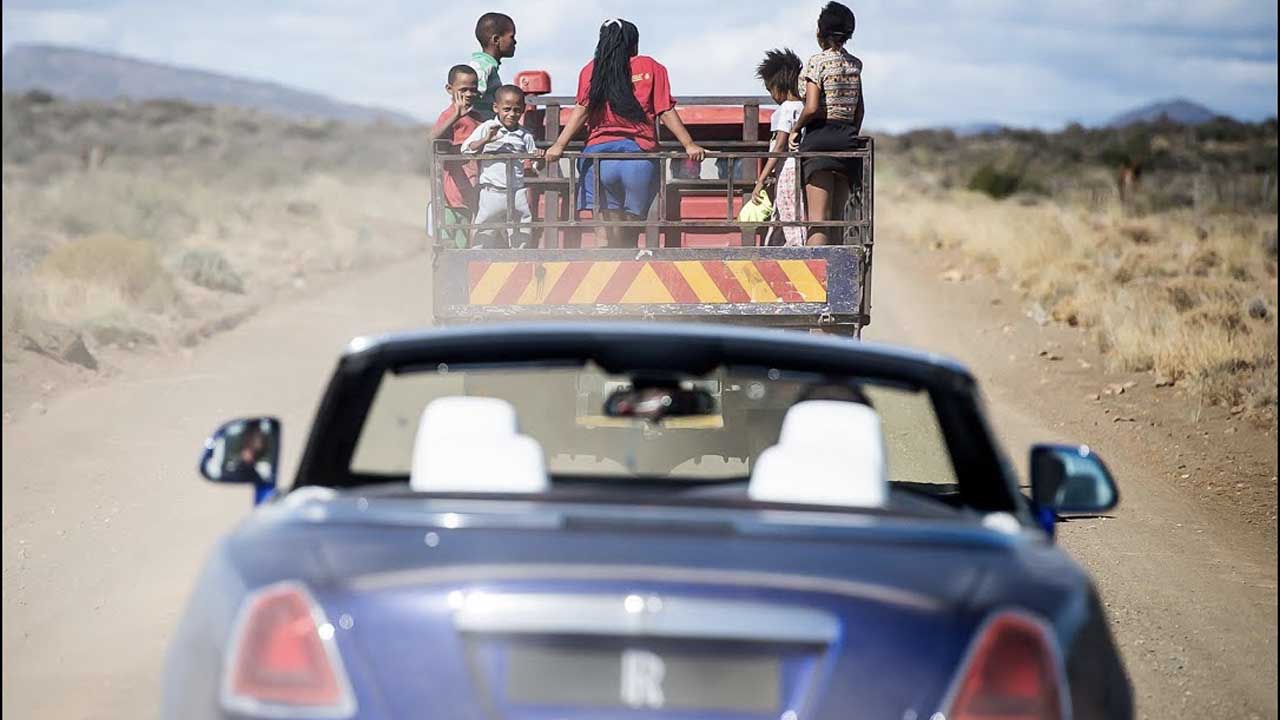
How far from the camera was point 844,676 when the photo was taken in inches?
113

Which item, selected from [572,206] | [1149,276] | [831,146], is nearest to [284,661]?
[572,206]

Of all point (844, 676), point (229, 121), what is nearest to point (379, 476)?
point (844, 676)

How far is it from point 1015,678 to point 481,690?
871mm

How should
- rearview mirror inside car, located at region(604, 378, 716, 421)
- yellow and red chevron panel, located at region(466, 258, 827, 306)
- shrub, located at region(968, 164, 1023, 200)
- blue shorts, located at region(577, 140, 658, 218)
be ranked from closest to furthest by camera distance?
rearview mirror inside car, located at region(604, 378, 716, 421) < yellow and red chevron panel, located at region(466, 258, 827, 306) < blue shorts, located at region(577, 140, 658, 218) < shrub, located at region(968, 164, 1023, 200)

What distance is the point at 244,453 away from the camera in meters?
4.41

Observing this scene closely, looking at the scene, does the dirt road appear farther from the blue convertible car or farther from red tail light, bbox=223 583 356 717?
red tail light, bbox=223 583 356 717

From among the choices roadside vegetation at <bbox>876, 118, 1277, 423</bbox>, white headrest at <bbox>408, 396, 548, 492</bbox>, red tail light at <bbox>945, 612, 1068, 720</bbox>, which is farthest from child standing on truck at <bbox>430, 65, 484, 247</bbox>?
red tail light at <bbox>945, 612, 1068, 720</bbox>

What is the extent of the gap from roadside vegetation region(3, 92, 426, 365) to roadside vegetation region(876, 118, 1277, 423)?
10.1 meters

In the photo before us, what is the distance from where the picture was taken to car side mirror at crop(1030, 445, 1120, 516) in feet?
13.8

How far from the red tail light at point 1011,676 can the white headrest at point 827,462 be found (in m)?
0.66

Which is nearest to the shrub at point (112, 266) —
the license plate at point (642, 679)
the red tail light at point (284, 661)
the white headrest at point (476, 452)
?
the white headrest at point (476, 452)

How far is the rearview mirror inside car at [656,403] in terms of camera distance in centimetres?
378

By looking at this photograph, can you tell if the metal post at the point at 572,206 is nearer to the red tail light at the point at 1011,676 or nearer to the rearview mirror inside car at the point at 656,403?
the rearview mirror inside car at the point at 656,403

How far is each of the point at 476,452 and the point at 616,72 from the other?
7432mm
